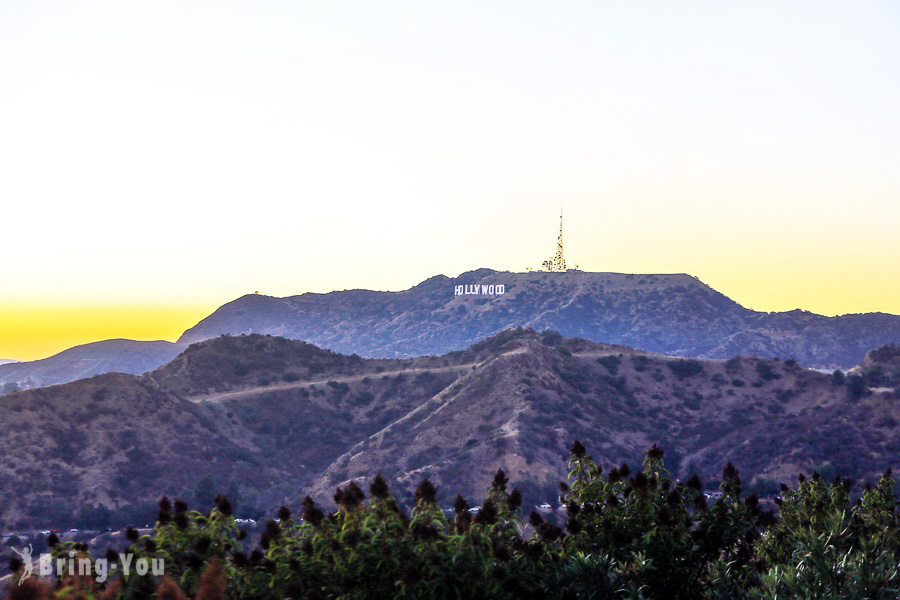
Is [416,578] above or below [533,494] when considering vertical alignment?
above

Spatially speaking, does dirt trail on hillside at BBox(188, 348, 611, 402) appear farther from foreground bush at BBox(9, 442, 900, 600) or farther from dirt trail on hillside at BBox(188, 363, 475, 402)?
foreground bush at BBox(9, 442, 900, 600)

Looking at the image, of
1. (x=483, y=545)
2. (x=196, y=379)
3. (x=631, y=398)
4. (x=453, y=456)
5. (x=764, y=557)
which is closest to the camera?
(x=483, y=545)

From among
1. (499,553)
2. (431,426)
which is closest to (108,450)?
(431,426)

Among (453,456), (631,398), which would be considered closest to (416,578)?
(453,456)

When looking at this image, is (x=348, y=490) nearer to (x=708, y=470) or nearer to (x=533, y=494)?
(x=533, y=494)

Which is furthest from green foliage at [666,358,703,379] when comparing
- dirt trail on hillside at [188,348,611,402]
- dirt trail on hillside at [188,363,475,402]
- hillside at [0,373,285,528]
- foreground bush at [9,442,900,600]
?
foreground bush at [9,442,900,600]

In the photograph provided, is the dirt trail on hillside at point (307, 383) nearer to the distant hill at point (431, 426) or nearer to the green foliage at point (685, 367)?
the distant hill at point (431, 426)
